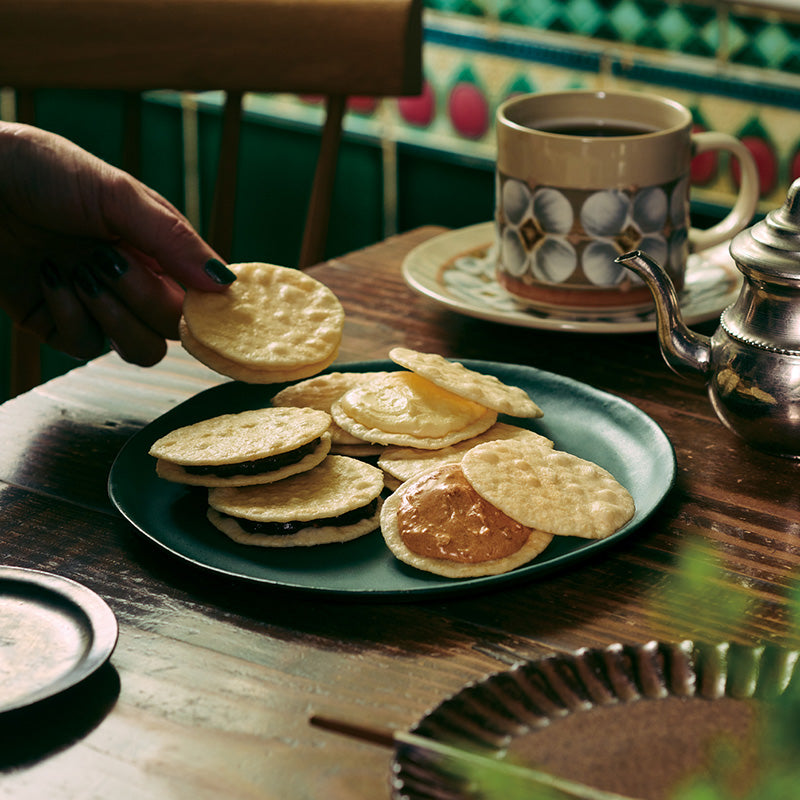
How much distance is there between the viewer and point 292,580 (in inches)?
26.6

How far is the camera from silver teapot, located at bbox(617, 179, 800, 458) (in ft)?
2.51

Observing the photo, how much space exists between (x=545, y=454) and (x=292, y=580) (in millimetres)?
237

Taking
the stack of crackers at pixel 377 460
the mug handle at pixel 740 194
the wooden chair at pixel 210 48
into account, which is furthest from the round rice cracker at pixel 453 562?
the wooden chair at pixel 210 48

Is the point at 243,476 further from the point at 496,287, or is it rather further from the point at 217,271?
the point at 496,287

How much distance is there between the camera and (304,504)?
2.41 feet

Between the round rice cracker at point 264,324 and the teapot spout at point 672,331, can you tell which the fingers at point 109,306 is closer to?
the round rice cracker at point 264,324

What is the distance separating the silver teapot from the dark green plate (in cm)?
7

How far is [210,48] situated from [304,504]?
2.92ft

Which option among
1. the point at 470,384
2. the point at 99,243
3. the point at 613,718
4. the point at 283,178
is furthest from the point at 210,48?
the point at 283,178

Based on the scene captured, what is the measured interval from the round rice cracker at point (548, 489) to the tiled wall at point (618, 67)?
1.50 metres

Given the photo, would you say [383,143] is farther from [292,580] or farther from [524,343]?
[292,580]

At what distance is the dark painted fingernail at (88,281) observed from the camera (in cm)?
108

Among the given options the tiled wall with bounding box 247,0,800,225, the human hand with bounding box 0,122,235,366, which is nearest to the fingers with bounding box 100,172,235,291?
the human hand with bounding box 0,122,235,366

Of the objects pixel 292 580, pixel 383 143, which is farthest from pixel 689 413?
pixel 383 143
